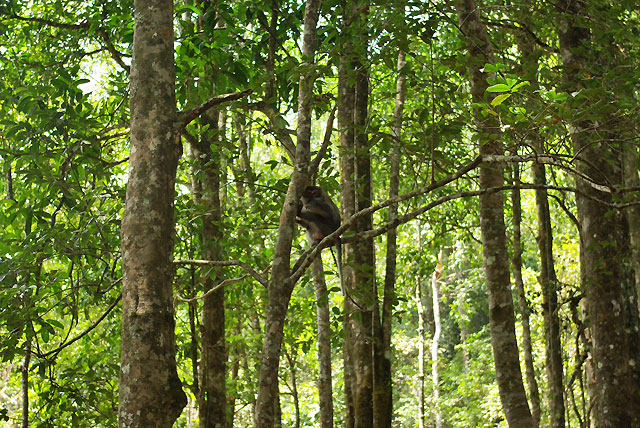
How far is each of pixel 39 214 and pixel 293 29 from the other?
2.52 metres

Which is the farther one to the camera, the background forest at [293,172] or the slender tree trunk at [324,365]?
the slender tree trunk at [324,365]

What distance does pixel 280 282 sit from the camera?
12.4ft

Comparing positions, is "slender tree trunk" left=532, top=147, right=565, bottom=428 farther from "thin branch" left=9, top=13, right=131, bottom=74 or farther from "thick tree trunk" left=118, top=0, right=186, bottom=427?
"thick tree trunk" left=118, top=0, right=186, bottom=427

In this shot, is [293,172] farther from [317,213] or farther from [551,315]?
[551,315]

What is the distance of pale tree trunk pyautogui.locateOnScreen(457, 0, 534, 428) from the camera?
15.3ft

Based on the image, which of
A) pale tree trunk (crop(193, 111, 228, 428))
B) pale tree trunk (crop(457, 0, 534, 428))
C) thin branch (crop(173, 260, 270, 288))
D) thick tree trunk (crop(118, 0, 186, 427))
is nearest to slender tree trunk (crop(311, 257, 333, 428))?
pale tree trunk (crop(193, 111, 228, 428))

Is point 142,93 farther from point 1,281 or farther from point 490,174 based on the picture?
point 490,174

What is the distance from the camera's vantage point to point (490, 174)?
16.4 feet

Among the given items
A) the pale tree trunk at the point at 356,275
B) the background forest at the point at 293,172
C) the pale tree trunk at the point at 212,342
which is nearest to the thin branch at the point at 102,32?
the background forest at the point at 293,172

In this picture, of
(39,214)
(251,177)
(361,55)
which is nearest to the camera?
(361,55)

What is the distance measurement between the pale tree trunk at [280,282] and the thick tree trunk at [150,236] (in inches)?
32.9

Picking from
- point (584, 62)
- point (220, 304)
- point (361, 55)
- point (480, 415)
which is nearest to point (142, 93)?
point (361, 55)

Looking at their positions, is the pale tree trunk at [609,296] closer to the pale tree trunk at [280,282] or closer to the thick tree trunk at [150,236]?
the pale tree trunk at [280,282]

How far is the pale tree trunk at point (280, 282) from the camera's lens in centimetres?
367
